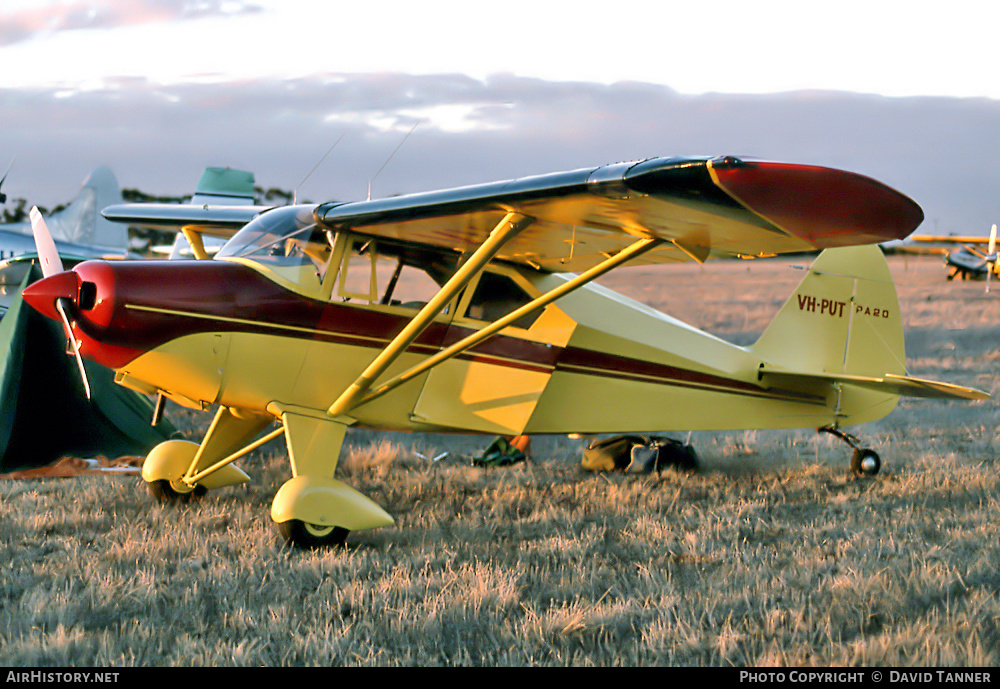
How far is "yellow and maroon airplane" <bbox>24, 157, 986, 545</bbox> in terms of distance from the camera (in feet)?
14.0

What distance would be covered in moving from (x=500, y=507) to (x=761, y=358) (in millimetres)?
3033

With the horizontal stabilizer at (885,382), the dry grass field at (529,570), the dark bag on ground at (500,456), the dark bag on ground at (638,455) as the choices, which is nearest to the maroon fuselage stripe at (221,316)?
the dry grass field at (529,570)

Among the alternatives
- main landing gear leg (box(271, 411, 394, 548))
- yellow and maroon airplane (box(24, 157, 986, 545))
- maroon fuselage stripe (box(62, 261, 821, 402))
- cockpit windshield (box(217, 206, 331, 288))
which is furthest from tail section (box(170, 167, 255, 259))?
main landing gear leg (box(271, 411, 394, 548))

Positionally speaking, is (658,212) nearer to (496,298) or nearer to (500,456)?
(496,298)

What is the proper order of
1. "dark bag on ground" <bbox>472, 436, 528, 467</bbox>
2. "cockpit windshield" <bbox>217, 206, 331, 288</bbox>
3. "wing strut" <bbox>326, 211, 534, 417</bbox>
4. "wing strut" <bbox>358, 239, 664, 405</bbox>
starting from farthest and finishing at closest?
"dark bag on ground" <bbox>472, 436, 528, 467</bbox>
"cockpit windshield" <bbox>217, 206, 331, 288</bbox>
"wing strut" <bbox>358, 239, 664, 405</bbox>
"wing strut" <bbox>326, 211, 534, 417</bbox>

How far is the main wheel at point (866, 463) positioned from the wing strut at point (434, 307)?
429 cm

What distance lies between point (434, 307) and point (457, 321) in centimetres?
87

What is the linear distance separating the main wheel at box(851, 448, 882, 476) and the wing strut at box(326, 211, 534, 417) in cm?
429

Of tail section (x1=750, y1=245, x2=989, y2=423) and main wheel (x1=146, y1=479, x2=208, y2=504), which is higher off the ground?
tail section (x1=750, y1=245, x2=989, y2=423)

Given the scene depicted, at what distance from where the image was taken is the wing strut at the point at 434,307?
489 centimetres

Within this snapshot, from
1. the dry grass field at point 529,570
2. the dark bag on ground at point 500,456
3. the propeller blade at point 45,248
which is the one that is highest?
the propeller blade at point 45,248

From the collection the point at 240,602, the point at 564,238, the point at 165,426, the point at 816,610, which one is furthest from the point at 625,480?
the point at 165,426

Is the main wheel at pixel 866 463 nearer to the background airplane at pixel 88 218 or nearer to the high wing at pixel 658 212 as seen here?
the high wing at pixel 658 212

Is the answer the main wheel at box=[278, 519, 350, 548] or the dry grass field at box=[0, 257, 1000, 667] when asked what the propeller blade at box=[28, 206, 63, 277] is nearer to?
the dry grass field at box=[0, 257, 1000, 667]
